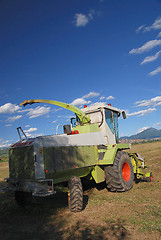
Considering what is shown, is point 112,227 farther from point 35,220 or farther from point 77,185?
point 35,220

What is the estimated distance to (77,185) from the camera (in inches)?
236

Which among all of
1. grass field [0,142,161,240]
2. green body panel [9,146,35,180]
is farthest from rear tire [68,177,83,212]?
green body panel [9,146,35,180]

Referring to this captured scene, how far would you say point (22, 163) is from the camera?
19.6 feet

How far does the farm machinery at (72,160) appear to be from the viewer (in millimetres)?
5590

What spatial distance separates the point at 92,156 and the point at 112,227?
9.85 feet

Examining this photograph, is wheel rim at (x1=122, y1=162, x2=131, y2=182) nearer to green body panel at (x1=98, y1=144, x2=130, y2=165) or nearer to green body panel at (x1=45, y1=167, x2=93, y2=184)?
green body panel at (x1=98, y1=144, x2=130, y2=165)

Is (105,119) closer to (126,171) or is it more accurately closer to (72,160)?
(126,171)

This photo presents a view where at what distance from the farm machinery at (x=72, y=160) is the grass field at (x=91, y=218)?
0.47 metres

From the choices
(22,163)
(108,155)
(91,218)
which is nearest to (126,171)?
(108,155)

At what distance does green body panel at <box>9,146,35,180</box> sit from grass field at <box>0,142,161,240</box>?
1.21m

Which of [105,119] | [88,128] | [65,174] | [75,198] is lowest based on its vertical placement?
[75,198]

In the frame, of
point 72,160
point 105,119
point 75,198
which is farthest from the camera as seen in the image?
point 105,119

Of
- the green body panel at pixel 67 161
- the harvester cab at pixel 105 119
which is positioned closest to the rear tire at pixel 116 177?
the green body panel at pixel 67 161

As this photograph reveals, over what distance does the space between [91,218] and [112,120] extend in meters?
5.09
